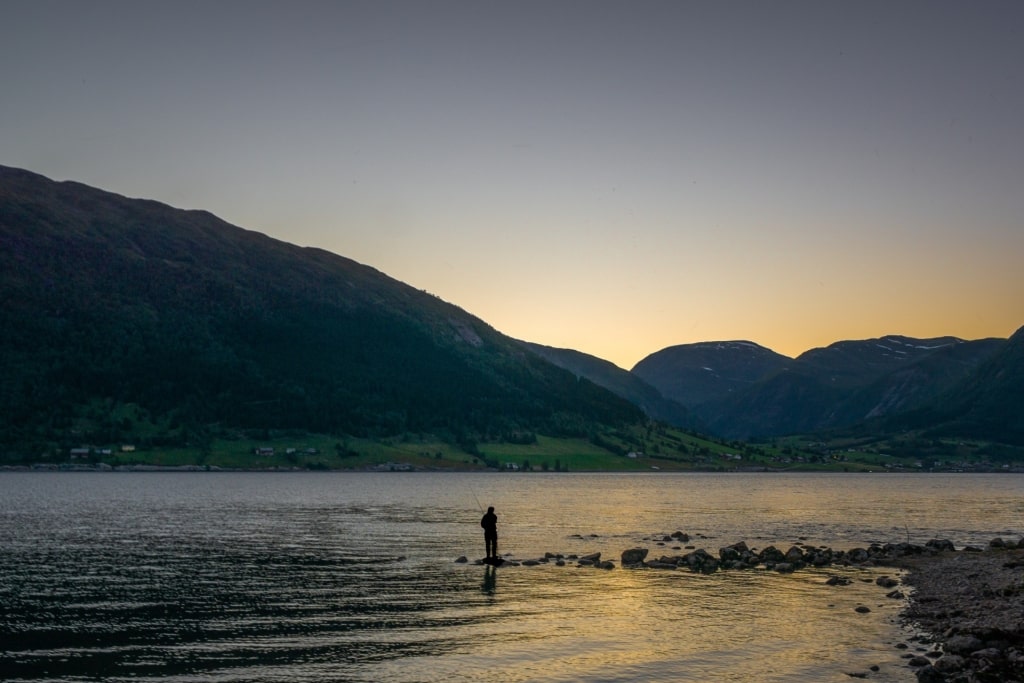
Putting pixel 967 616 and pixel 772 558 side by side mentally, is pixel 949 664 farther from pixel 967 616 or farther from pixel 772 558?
pixel 772 558

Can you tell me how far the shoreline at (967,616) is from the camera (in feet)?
121

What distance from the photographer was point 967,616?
4859cm

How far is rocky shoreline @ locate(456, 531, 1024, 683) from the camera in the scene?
123 ft

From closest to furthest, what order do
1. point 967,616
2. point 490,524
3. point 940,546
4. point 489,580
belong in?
point 967,616 < point 489,580 < point 490,524 < point 940,546

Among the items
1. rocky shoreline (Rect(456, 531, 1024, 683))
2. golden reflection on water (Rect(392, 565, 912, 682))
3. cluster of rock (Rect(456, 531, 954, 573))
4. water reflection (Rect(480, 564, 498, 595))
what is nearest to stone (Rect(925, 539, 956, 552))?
rocky shoreline (Rect(456, 531, 1024, 683))

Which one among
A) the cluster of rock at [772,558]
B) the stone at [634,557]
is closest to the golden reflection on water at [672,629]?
the cluster of rock at [772,558]

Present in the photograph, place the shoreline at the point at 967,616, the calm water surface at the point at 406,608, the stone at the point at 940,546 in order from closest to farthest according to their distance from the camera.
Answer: the shoreline at the point at 967,616, the calm water surface at the point at 406,608, the stone at the point at 940,546

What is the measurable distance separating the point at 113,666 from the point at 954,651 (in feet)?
119

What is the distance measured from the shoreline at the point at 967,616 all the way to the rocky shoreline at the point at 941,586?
0.13 feet

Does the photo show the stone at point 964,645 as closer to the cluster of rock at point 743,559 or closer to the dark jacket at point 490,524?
the cluster of rock at point 743,559

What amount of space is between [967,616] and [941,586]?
42.7 ft

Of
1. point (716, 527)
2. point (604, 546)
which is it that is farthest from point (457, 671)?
point (716, 527)

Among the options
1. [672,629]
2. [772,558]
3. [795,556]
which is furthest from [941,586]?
[672,629]

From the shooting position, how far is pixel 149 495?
582 feet
